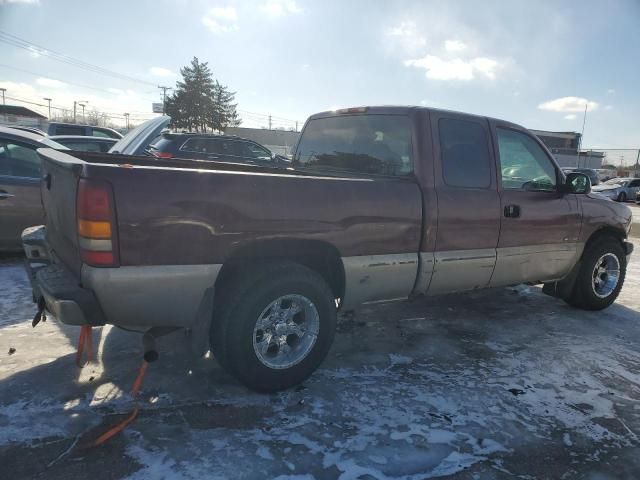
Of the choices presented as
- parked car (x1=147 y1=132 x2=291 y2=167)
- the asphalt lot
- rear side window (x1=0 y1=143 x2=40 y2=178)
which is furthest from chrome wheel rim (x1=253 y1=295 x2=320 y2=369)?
parked car (x1=147 y1=132 x2=291 y2=167)

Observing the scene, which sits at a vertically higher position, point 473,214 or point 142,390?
point 473,214

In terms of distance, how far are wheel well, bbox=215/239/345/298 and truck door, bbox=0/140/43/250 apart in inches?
149

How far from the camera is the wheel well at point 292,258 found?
2779mm

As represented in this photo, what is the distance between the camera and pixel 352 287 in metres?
3.18

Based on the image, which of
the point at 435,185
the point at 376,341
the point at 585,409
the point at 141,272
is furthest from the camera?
the point at 376,341

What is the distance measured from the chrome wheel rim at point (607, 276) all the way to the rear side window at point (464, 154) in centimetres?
221

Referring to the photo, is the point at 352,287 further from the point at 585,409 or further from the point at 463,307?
the point at 463,307

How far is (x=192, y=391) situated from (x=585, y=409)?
258 centimetres

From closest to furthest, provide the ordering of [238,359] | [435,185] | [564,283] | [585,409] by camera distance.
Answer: [238,359] < [585,409] < [435,185] < [564,283]

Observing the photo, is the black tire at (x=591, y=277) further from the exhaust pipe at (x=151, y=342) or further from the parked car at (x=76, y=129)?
the parked car at (x=76, y=129)

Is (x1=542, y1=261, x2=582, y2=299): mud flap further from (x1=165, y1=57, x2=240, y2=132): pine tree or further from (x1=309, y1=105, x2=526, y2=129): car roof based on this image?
(x1=165, y1=57, x2=240, y2=132): pine tree

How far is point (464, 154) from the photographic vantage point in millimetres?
3740

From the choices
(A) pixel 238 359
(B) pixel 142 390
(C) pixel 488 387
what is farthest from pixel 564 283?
(B) pixel 142 390

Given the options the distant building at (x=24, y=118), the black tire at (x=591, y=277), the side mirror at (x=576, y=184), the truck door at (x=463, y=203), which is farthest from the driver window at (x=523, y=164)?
the distant building at (x=24, y=118)
